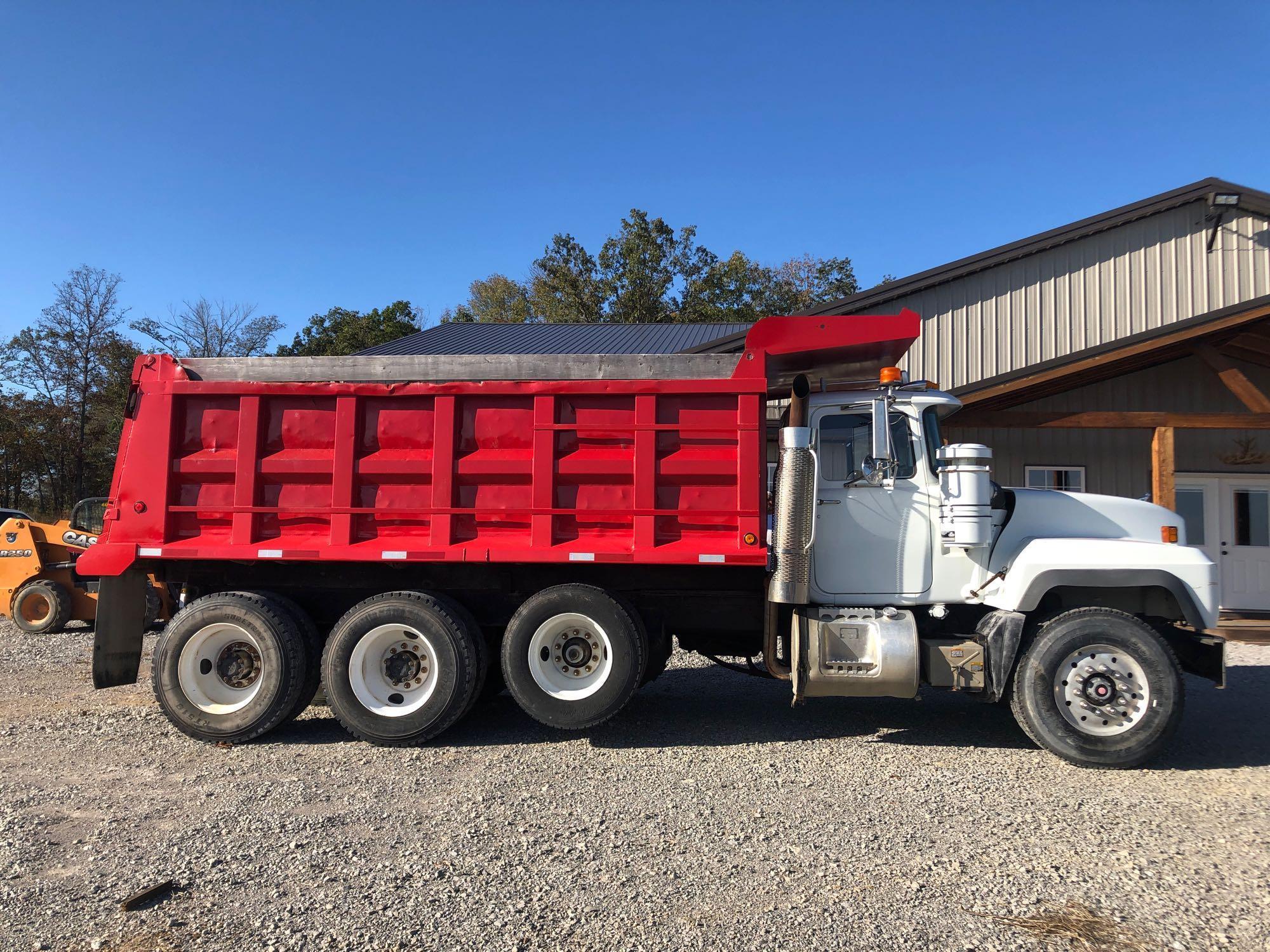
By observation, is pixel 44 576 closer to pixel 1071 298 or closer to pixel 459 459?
pixel 459 459

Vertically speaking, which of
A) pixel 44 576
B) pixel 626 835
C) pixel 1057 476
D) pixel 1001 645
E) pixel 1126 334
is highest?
pixel 1126 334

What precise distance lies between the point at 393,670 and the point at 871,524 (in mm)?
3675

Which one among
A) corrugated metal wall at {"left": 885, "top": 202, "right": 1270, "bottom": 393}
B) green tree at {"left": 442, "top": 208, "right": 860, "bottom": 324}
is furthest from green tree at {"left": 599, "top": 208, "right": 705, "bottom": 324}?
corrugated metal wall at {"left": 885, "top": 202, "right": 1270, "bottom": 393}

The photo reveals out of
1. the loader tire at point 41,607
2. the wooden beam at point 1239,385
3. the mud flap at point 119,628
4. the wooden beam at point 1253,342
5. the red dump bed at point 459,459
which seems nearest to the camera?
the red dump bed at point 459,459

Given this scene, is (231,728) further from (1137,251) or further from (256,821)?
(1137,251)

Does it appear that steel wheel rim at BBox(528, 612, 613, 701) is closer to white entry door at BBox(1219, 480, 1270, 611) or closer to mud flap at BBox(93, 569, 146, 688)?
mud flap at BBox(93, 569, 146, 688)

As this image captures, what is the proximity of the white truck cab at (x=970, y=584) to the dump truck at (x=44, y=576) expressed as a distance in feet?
32.7

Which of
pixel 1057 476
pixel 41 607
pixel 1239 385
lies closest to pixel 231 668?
pixel 41 607

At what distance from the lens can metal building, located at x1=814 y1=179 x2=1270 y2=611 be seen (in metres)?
12.0

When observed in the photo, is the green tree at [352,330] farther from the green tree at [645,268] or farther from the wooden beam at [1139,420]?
the wooden beam at [1139,420]

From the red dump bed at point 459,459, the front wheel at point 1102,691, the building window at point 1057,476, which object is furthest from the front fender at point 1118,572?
the building window at point 1057,476

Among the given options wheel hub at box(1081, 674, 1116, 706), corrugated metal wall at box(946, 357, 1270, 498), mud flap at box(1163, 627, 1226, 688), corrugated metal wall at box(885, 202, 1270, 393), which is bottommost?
wheel hub at box(1081, 674, 1116, 706)

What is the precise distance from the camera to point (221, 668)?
5758 millimetres

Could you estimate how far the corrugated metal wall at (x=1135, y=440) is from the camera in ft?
40.0
